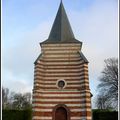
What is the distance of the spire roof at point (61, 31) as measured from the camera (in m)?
27.1

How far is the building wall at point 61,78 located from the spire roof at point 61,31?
862 mm

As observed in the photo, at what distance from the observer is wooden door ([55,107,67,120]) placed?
78.9 ft

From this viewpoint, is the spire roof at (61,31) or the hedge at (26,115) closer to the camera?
the spire roof at (61,31)

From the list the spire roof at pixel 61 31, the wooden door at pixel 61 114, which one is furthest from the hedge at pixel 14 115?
the spire roof at pixel 61 31

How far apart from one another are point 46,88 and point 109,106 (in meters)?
8.40

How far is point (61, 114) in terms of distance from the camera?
79.3ft

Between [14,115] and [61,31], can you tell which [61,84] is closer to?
[61,31]

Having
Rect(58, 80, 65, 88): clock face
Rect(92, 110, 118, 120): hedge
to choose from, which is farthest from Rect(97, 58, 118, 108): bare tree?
Rect(58, 80, 65, 88): clock face

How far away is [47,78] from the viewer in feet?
82.1

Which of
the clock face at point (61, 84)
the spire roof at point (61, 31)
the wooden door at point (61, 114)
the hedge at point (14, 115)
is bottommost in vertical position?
the hedge at point (14, 115)

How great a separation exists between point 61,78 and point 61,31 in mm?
5687

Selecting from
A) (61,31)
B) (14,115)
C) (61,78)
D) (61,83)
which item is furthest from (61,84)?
(14,115)

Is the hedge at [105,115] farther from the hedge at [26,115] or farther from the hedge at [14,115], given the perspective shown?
the hedge at [14,115]

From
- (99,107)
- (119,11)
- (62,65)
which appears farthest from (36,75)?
(119,11)
